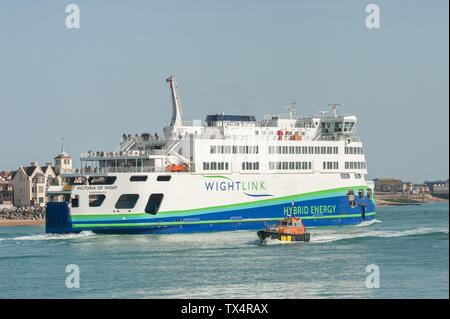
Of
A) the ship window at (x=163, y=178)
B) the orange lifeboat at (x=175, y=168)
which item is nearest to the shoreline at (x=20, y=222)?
the orange lifeboat at (x=175, y=168)

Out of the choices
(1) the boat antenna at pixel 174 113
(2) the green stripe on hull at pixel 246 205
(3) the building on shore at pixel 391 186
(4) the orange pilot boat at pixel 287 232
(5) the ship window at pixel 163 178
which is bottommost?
(3) the building on shore at pixel 391 186

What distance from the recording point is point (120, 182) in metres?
51.8

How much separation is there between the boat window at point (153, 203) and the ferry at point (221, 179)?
0.06 m

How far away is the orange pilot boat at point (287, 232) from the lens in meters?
48.1

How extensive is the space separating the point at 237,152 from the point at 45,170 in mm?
50179

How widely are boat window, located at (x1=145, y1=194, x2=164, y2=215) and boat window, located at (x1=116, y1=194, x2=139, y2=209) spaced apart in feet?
2.81

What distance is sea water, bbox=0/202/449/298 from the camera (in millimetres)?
34219

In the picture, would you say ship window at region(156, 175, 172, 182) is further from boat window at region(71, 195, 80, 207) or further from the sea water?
boat window at region(71, 195, 80, 207)

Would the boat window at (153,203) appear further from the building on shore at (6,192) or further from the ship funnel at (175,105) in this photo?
the building on shore at (6,192)

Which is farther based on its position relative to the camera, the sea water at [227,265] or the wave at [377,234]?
the wave at [377,234]

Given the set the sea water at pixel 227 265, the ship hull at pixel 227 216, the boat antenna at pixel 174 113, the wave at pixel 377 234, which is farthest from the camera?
the boat antenna at pixel 174 113

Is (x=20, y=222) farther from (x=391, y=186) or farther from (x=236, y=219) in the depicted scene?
(x=391, y=186)

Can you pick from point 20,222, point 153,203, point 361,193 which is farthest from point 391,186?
point 153,203
